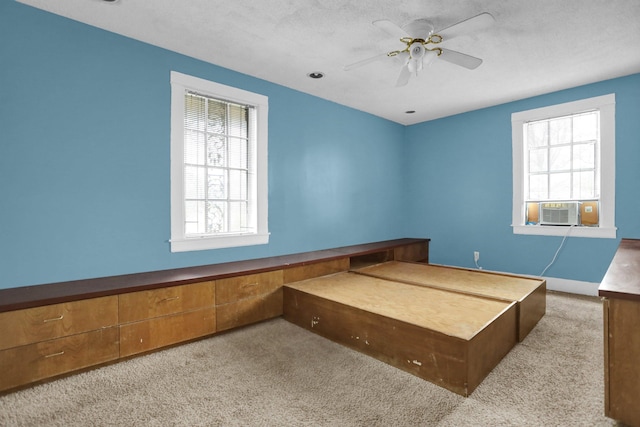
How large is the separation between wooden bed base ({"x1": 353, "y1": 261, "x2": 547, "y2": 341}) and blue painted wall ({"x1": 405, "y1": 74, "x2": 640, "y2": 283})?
121cm

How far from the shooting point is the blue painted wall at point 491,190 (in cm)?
362

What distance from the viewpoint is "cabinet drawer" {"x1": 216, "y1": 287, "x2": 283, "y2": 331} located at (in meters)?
2.76

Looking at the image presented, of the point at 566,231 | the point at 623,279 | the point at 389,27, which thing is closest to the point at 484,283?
the point at 623,279

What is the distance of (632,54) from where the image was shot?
3.06 meters

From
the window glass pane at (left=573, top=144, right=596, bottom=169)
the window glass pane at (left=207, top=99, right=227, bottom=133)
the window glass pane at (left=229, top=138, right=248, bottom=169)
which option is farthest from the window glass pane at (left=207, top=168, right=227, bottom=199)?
the window glass pane at (left=573, top=144, right=596, bottom=169)

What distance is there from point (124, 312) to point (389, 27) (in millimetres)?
2715

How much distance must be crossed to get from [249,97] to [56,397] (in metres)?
2.94

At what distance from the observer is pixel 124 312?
2268 millimetres

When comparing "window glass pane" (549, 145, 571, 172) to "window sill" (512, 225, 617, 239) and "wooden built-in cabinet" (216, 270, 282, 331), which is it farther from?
"wooden built-in cabinet" (216, 270, 282, 331)

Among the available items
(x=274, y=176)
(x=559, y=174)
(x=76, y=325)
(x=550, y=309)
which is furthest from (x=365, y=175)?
(x=76, y=325)

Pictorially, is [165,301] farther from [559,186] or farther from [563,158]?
[563,158]

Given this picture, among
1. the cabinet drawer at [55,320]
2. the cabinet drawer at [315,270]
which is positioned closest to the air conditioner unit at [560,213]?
the cabinet drawer at [315,270]

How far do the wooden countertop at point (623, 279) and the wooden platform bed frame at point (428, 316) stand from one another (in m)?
0.66

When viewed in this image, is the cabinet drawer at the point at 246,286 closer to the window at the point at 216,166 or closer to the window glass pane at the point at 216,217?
the window at the point at 216,166
